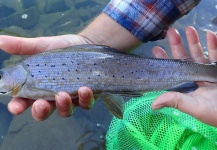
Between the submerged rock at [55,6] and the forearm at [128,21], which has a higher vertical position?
the forearm at [128,21]

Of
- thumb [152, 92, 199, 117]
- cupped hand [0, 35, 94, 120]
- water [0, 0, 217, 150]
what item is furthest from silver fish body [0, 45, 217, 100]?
water [0, 0, 217, 150]

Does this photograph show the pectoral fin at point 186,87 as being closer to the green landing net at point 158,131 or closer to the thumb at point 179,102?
the thumb at point 179,102

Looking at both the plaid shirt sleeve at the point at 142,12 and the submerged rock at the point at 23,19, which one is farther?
the submerged rock at the point at 23,19

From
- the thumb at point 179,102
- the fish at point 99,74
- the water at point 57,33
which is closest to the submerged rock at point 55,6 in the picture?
the water at point 57,33

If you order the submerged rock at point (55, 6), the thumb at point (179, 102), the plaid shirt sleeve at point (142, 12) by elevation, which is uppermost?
the plaid shirt sleeve at point (142, 12)

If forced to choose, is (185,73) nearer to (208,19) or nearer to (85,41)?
(85,41)

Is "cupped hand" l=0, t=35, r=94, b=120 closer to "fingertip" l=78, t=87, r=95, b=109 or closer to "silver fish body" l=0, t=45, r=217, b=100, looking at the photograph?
"fingertip" l=78, t=87, r=95, b=109
